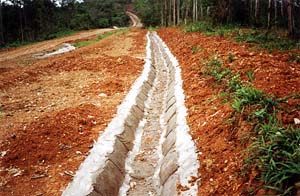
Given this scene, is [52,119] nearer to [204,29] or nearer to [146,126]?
[146,126]

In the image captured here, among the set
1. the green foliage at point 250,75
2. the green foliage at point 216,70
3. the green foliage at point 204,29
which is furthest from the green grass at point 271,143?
the green foliage at point 204,29

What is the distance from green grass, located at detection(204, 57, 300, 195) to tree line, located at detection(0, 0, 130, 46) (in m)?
33.7

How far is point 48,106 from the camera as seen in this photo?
6.91 m

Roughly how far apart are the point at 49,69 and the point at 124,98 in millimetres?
5075

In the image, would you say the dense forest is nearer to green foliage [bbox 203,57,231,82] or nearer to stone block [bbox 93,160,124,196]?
green foliage [bbox 203,57,231,82]

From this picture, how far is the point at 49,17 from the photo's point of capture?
4572 cm

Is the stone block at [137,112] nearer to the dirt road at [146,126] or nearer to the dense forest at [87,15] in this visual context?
the dirt road at [146,126]

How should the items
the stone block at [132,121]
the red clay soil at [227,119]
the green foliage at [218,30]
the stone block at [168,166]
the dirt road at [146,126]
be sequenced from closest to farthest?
the red clay soil at [227,119] → the dirt road at [146,126] → the stone block at [168,166] → the stone block at [132,121] → the green foliage at [218,30]

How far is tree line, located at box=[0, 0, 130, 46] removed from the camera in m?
40.3

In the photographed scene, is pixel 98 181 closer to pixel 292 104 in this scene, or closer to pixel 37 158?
pixel 37 158

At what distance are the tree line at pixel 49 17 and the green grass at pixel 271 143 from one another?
33746mm

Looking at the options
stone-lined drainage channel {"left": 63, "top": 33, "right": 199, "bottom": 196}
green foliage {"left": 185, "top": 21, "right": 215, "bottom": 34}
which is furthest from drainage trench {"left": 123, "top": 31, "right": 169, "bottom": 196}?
green foliage {"left": 185, "top": 21, "right": 215, "bottom": 34}

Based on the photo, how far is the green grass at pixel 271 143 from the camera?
305 centimetres

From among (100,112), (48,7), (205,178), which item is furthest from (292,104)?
(48,7)
